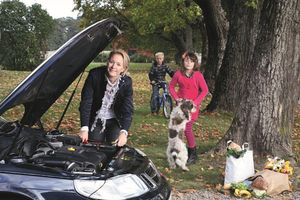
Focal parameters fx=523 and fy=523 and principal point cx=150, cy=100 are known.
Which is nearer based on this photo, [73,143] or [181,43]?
[73,143]

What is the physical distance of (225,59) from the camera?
1418 cm

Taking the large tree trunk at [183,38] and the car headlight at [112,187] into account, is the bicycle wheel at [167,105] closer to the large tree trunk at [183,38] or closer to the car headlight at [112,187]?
the car headlight at [112,187]

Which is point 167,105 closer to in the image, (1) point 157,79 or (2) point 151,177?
(1) point 157,79

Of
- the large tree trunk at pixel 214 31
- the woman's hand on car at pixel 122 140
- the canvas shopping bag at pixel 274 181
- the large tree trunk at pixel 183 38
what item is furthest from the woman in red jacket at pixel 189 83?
the large tree trunk at pixel 183 38

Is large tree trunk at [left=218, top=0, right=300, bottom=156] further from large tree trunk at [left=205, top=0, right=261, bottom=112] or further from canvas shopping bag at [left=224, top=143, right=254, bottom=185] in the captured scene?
large tree trunk at [left=205, top=0, right=261, bottom=112]

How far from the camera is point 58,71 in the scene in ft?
14.2

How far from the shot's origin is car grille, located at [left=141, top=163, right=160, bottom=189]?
409 centimetres

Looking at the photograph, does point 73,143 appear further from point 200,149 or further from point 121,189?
point 200,149

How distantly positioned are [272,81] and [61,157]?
4961mm

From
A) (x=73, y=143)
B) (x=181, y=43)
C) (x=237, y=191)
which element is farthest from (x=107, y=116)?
(x=181, y=43)

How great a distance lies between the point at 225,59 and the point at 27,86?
35.5 feet

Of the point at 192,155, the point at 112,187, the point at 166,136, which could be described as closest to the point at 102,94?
the point at 112,187

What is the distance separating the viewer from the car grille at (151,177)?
4094 mm

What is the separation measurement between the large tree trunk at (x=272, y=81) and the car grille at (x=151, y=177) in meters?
4.06
